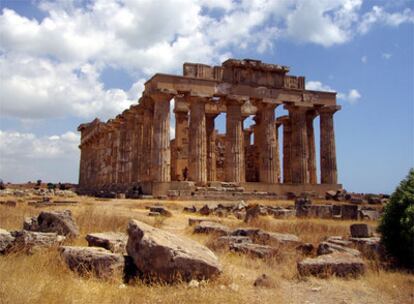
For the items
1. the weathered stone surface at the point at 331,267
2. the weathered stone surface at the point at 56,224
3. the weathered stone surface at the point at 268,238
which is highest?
the weathered stone surface at the point at 56,224

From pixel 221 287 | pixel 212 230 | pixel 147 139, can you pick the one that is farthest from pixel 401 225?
pixel 147 139

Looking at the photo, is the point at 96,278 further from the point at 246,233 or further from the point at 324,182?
the point at 324,182

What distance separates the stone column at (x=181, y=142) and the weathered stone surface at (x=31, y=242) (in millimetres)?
32787

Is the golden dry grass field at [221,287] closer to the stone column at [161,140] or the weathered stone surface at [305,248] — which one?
the weathered stone surface at [305,248]

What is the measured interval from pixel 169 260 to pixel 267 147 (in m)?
27.9

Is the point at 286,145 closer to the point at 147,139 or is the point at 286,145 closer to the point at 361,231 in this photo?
the point at 147,139

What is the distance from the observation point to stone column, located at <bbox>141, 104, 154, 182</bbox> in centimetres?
3431

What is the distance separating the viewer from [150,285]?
252 inches

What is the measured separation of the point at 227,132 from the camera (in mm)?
33312

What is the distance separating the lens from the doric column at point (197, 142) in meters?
31.3

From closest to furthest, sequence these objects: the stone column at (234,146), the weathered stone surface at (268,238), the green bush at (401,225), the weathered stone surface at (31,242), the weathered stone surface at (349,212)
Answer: the weathered stone surface at (31,242), the green bush at (401,225), the weathered stone surface at (268,238), the weathered stone surface at (349,212), the stone column at (234,146)

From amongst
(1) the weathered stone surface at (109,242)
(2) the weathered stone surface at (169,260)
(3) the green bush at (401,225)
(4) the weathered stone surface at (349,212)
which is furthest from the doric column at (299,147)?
(2) the weathered stone surface at (169,260)

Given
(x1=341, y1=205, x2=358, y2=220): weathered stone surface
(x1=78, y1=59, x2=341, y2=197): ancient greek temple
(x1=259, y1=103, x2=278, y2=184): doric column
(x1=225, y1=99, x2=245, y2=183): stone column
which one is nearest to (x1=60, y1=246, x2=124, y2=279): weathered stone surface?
(x1=341, y1=205, x2=358, y2=220): weathered stone surface

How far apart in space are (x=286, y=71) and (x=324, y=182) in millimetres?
9690
